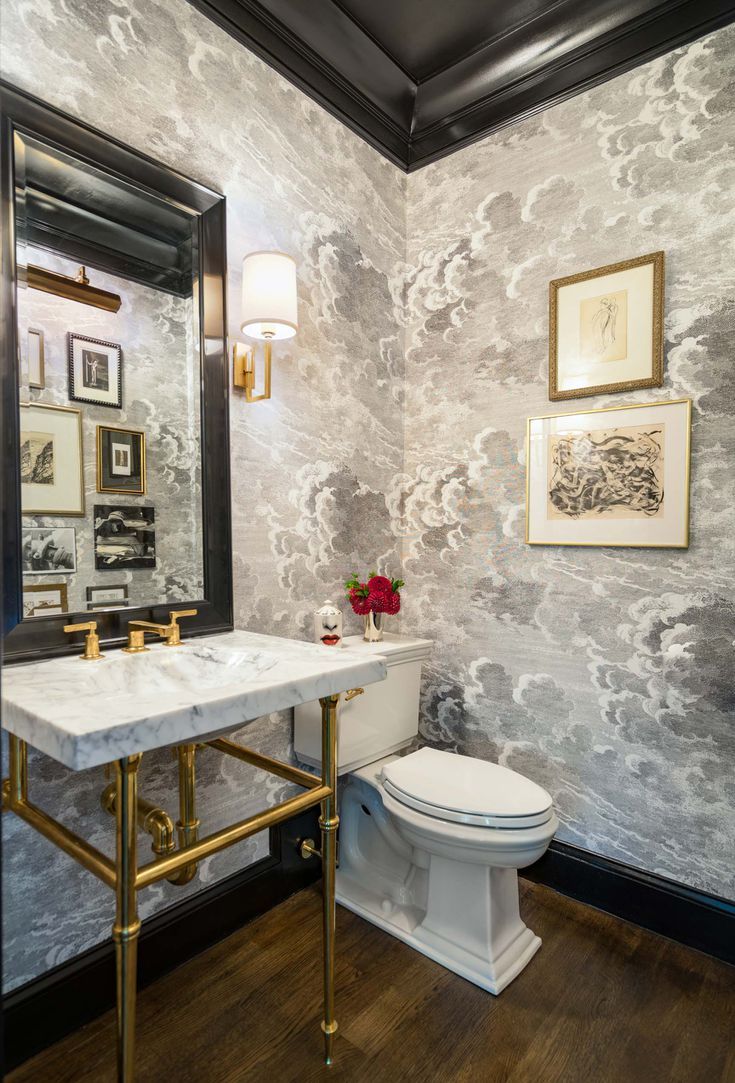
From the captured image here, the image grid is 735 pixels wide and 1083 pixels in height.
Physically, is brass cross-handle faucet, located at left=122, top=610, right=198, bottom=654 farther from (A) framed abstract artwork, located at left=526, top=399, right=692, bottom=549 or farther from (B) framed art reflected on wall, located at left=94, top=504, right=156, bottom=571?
(A) framed abstract artwork, located at left=526, top=399, right=692, bottom=549

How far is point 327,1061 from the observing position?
4.47 feet

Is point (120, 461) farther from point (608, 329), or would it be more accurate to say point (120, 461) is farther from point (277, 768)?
point (608, 329)

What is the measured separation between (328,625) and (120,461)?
2.60 ft

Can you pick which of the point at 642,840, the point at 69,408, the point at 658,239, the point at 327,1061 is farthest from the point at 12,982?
the point at 658,239

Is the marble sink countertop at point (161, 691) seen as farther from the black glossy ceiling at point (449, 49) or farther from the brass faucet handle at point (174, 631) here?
the black glossy ceiling at point (449, 49)

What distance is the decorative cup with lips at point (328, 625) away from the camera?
6.40 feet

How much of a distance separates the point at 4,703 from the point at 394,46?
2.34 meters

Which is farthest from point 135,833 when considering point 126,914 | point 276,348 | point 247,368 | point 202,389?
point 276,348

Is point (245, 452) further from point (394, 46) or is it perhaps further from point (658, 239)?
point (394, 46)

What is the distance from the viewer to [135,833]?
103cm

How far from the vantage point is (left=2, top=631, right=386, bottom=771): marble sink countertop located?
0.93 m

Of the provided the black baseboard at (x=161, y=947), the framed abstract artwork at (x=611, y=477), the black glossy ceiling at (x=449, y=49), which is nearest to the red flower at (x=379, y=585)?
the framed abstract artwork at (x=611, y=477)

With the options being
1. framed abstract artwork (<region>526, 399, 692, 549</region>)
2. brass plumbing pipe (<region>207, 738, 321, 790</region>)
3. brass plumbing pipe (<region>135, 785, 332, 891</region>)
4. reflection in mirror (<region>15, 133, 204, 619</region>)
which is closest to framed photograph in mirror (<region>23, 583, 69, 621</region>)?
reflection in mirror (<region>15, 133, 204, 619</region>)

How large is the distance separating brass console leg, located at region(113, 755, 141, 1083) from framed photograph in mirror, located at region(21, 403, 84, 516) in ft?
2.21
